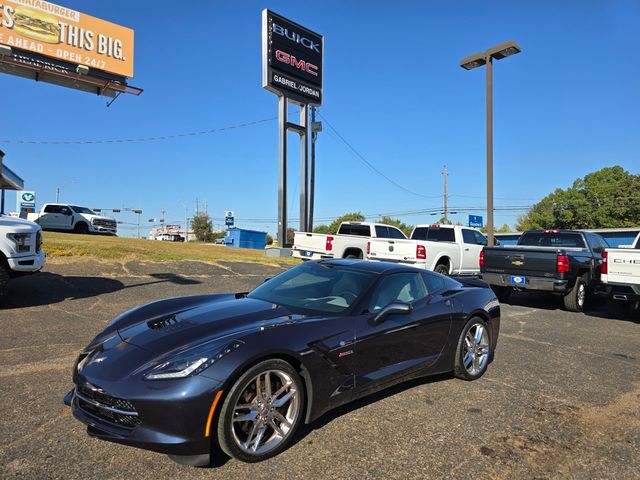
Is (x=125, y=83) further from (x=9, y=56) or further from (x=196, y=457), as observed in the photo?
(x=196, y=457)

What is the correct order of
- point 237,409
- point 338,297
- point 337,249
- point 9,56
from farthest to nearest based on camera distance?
point 9,56 → point 337,249 → point 338,297 → point 237,409

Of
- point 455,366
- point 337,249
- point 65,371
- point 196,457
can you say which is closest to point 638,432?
point 455,366

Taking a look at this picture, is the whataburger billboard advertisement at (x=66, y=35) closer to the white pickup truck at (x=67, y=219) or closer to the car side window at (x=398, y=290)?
the white pickup truck at (x=67, y=219)

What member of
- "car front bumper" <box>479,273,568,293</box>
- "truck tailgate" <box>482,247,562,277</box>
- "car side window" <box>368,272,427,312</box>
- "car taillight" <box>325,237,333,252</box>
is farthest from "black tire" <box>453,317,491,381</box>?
"car taillight" <box>325,237,333,252</box>

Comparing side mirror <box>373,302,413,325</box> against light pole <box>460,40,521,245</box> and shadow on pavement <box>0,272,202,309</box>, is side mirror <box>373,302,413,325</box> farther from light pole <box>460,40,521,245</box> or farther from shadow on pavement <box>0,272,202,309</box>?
light pole <box>460,40,521,245</box>

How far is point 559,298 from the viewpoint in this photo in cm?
1191

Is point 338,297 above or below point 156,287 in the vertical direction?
above

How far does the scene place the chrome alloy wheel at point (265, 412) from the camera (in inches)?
110

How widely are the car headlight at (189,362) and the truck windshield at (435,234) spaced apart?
11.4 metres

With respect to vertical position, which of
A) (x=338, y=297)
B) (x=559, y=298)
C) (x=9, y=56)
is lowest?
(x=559, y=298)

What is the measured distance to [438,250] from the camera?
39.5ft

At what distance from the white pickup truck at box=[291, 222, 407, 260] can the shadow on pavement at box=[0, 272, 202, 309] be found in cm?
511

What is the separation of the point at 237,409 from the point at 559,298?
11583 mm

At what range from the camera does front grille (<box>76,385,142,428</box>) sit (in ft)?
8.41
